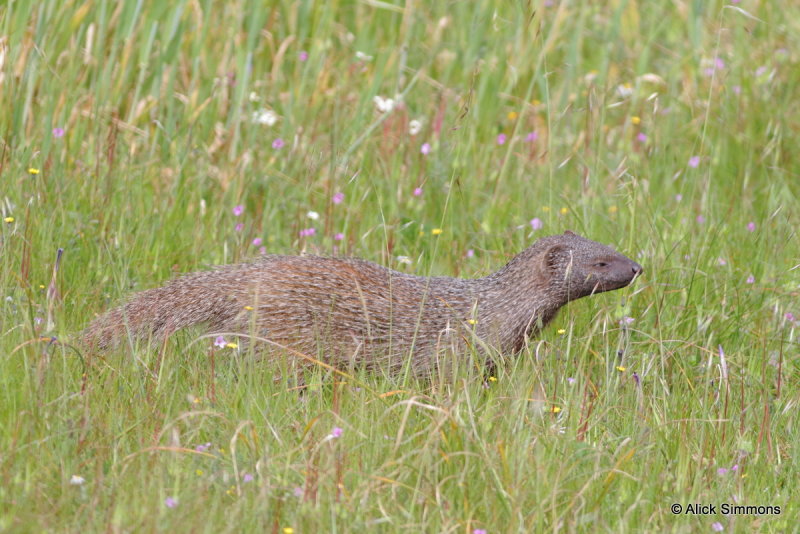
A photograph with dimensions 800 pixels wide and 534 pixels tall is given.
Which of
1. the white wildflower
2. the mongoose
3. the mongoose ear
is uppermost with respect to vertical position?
the mongoose ear

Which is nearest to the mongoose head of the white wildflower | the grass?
the grass

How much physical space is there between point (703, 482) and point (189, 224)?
10.3 ft

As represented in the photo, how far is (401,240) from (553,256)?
3.81ft

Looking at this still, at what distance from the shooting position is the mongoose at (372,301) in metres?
5.03

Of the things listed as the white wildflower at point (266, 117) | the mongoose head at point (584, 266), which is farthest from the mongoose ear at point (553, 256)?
the white wildflower at point (266, 117)

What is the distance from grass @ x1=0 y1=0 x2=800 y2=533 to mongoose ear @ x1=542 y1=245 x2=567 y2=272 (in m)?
0.27

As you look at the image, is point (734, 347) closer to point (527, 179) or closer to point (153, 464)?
point (527, 179)

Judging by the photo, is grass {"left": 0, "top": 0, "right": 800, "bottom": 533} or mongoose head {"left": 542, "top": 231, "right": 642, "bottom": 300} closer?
grass {"left": 0, "top": 0, "right": 800, "bottom": 533}

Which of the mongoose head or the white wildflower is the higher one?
the mongoose head

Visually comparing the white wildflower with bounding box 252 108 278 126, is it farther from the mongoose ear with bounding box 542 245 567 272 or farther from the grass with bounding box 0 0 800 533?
the mongoose ear with bounding box 542 245 567 272

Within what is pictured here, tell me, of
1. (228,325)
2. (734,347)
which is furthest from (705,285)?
(228,325)

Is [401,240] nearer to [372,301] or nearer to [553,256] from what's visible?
[372,301]

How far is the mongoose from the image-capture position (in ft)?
16.5

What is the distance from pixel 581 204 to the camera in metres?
5.96
